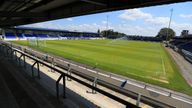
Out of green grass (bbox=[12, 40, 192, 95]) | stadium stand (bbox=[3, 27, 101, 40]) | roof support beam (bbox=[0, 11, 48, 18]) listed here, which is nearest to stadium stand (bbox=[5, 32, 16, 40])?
stadium stand (bbox=[3, 27, 101, 40])

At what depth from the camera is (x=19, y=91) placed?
6.45m

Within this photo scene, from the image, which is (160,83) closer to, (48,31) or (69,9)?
(69,9)

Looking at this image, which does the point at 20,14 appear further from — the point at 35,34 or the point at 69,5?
the point at 35,34

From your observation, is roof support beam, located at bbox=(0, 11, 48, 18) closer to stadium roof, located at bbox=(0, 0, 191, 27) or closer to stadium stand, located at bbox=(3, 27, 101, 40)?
stadium roof, located at bbox=(0, 0, 191, 27)

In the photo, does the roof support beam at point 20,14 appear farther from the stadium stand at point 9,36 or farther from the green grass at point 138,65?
the stadium stand at point 9,36

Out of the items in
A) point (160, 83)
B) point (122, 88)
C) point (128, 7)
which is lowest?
point (160, 83)

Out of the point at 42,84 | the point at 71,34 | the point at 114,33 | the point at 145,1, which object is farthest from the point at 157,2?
the point at 114,33

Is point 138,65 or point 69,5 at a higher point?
point 69,5

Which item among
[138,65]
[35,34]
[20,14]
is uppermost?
[20,14]

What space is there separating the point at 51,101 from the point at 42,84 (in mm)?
1870

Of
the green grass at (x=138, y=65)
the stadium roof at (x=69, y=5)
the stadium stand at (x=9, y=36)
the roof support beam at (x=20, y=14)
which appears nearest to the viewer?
the stadium roof at (x=69, y=5)

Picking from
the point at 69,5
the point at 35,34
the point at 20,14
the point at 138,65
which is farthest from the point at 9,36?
the point at 69,5

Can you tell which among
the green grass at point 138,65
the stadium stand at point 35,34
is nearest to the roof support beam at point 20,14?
the green grass at point 138,65

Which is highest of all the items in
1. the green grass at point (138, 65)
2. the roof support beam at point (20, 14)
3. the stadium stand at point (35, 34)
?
the roof support beam at point (20, 14)
